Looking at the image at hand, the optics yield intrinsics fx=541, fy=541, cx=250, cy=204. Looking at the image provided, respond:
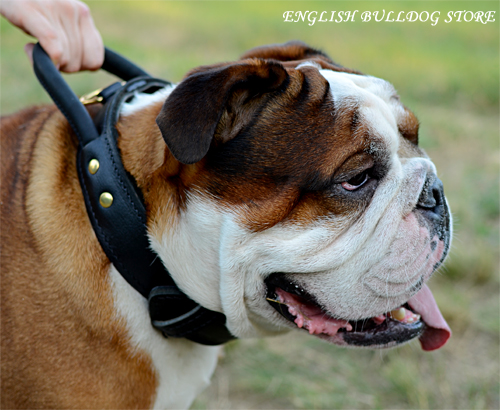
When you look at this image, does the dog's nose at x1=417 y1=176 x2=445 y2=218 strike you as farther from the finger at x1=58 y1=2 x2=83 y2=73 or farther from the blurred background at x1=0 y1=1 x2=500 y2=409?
the finger at x1=58 y1=2 x2=83 y2=73

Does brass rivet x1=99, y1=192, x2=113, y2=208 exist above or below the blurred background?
above

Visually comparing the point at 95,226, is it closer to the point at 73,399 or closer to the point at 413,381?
the point at 73,399

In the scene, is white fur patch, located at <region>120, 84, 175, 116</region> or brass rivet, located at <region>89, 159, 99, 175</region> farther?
white fur patch, located at <region>120, 84, 175, 116</region>

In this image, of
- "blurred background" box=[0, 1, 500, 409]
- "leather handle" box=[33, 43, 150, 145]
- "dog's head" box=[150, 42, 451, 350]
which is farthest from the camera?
"blurred background" box=[0, 1, 500, 409]

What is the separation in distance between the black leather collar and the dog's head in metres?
0.07

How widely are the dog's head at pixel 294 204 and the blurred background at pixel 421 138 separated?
129 centimetres

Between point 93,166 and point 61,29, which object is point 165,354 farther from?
point 61,29

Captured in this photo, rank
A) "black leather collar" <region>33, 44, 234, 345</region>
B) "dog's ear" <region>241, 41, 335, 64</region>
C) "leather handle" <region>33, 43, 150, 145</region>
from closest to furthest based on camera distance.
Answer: "black leather collar" <region>33, 44, 234, 345</region> → "leather handle" <region>33, 43, 150, 145</region> → "dog's ear" <region>241, 41, 335, 64</region>

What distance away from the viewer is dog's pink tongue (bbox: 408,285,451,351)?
9.14 ft

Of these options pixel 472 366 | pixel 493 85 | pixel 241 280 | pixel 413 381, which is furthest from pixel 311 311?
pixel 493 85

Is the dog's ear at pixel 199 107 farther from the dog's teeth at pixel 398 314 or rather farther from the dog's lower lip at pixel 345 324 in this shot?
the dog's teeth at pixel 398 314

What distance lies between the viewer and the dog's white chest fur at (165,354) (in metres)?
2.39

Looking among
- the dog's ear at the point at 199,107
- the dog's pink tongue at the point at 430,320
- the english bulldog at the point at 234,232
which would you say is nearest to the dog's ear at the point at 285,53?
the english bulldog at the point at 234,232

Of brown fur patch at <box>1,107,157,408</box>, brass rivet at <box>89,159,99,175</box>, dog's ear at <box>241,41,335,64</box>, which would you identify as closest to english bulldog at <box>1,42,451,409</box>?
brown fur patch at <box>1,107,157,408</box>
